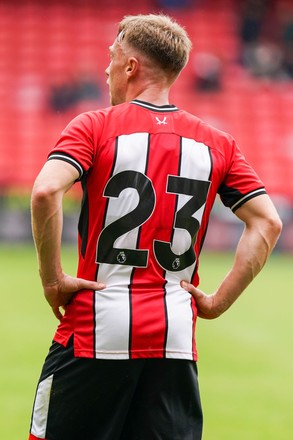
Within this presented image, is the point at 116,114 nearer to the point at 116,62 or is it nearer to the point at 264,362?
the point at 116,62

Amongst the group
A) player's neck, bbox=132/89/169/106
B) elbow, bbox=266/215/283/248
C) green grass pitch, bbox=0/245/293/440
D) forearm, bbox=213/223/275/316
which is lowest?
green grass pitch, bbox=0/245/293/440

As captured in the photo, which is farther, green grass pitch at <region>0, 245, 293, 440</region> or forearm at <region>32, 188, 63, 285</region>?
green grass pitch at <region>0, 245, 293, 440</region>

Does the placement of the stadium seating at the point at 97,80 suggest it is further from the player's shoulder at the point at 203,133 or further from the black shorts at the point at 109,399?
the black shorts at the point at 109,399

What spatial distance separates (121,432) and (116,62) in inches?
51.3

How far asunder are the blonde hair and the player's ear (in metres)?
0.04

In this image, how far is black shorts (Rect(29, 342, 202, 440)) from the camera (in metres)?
3.16

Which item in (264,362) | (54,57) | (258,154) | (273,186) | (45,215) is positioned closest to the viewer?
(45,215)

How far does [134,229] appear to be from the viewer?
3.20 metres

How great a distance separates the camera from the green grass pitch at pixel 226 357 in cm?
596

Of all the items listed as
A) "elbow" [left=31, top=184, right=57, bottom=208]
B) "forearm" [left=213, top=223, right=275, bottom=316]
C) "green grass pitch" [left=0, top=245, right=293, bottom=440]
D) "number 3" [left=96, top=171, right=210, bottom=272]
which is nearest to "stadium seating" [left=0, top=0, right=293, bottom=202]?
"green grass pitch" [left=0, top=245, right=293, bottom=440]

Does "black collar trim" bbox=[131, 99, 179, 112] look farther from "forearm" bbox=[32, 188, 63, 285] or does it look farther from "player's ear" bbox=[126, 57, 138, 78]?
"forearm" bbox=[32, 188, 63, 285]

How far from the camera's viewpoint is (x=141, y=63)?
10.9 feet

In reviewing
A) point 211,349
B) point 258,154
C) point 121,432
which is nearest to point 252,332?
point 211,349

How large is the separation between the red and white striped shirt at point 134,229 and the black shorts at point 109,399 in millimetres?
48
